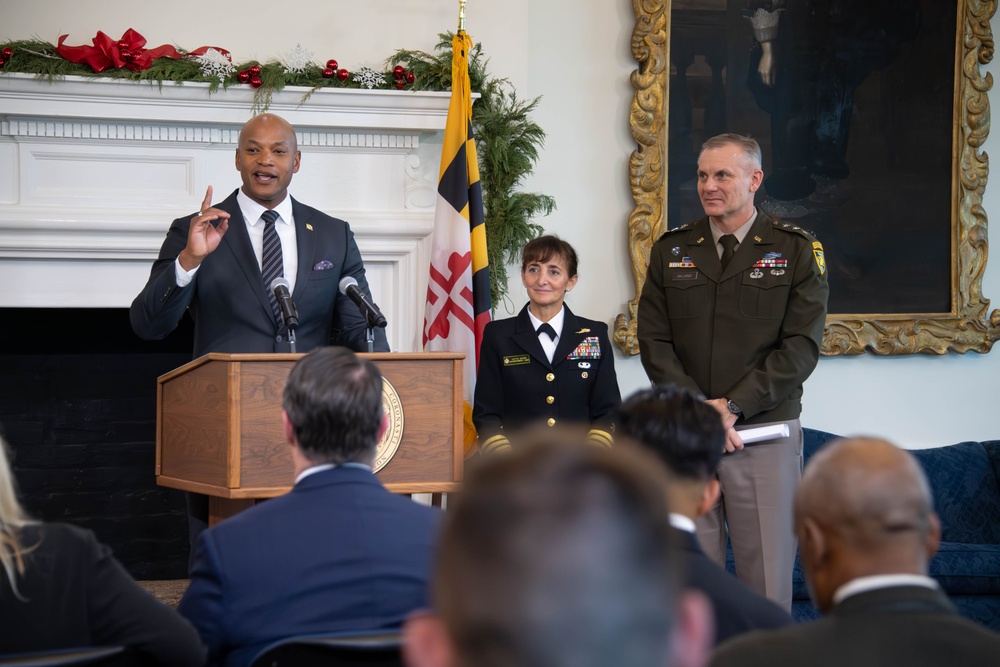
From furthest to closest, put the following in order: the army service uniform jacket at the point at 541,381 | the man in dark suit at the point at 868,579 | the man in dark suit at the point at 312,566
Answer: the army service uniform jacket at the point at 541,381
the man in dark suit at the point at 312,566
the man in dark suit at the point at 868,579

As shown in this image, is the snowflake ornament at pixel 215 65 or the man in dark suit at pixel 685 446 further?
the snowflake ornament at pixel 215 65

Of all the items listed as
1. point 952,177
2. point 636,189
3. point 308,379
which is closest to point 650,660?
point 308,379

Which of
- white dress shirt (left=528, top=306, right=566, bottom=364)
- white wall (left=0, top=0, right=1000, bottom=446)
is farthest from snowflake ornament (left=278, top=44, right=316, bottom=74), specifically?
white dress shirt (left=528, top=306, right=566, bottom=364)

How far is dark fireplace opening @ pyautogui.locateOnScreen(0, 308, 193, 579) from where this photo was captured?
16.4 ft

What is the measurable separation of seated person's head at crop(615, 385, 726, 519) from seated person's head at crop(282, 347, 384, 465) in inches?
18.8

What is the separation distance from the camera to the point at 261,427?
2.78 m

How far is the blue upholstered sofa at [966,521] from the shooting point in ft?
15.5

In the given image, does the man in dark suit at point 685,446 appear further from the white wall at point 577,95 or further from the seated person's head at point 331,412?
the white wall at point 577,95

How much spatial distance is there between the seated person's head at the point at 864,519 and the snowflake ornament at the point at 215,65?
3.89 m

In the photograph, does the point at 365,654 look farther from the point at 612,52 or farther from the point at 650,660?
the point at 612,52

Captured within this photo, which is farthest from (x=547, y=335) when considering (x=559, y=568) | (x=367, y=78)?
(x=559, y=568)

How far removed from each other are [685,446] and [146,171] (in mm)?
3539

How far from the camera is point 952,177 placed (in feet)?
18.7

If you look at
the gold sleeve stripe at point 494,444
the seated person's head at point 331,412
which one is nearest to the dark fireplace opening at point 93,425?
the gold sleeve stripe at point 494,444
